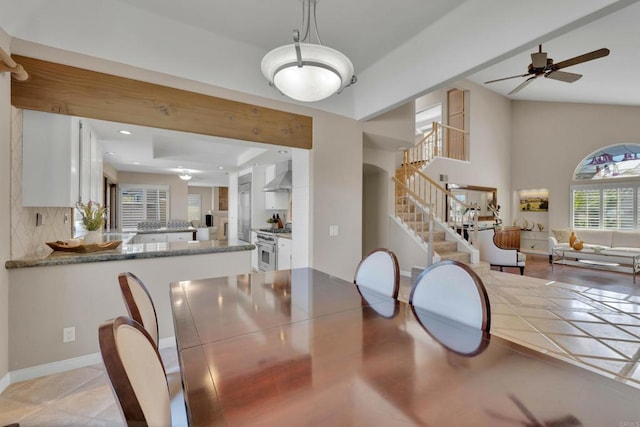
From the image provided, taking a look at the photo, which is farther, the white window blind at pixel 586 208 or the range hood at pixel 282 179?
the white window blind at pixel 586 208

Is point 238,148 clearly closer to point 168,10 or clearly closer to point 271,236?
point 271,236

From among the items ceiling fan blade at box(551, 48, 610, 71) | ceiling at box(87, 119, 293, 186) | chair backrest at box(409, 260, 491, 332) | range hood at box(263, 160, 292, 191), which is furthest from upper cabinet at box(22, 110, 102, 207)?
ceiling fan blade at box(551, 48, 610, 71)

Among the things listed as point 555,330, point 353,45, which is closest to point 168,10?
point 353,45

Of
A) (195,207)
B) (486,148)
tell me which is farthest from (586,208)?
(195,207)

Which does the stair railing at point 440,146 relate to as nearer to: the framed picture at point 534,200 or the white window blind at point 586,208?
the framed picture at point 534,200

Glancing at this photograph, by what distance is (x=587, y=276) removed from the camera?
225 inches

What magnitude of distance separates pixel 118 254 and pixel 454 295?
8.31 ft

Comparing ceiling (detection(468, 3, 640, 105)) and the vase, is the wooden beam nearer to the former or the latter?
the vase

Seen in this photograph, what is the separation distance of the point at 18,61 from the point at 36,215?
3.86 feet

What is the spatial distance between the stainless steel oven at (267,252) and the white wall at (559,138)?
27.8ft

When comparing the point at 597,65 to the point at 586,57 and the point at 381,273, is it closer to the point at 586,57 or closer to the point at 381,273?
the point at 586,57

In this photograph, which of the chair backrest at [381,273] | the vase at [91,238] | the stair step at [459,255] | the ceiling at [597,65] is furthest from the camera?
the stair step at [459,255]

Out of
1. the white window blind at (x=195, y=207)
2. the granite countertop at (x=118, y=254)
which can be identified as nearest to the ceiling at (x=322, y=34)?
the granite countertop at (x=118, y=254)

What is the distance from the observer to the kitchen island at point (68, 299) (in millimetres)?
2023
